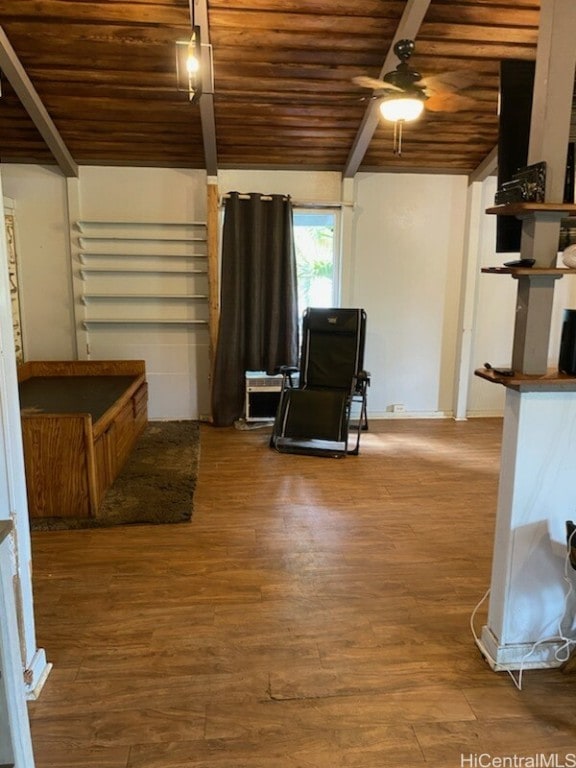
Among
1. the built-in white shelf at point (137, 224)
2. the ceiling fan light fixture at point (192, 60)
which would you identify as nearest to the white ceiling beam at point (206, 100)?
the ceiling fan light fixture at point (192, 60)

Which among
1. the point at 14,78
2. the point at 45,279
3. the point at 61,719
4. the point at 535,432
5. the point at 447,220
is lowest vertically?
the point at 61,719

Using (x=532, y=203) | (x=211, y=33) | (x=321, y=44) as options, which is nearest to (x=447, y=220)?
(x=321, y=44)

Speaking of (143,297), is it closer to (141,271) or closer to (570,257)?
(141,271)

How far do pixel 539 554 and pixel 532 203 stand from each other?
1247mm

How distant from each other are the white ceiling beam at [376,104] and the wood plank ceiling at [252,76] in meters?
0.05

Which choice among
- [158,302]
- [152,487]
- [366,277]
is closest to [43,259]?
[158,302]

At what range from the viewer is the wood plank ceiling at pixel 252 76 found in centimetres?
335

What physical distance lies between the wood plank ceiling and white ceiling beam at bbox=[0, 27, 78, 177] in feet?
0.25

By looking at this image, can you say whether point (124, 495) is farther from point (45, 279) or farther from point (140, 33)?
point (140, 33)

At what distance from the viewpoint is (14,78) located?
3611mm

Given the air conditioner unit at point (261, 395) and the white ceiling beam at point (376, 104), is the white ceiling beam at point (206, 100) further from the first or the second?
the air conditioner unit at point (261, 395)

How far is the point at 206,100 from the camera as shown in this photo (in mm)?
3926

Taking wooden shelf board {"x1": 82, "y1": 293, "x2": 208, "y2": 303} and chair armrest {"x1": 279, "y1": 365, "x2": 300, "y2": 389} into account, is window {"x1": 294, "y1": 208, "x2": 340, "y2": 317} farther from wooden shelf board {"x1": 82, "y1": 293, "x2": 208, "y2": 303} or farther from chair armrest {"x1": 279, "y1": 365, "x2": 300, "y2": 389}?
wooden shelf board {"x1": 82, "y1": 293, "x2": 208, "y2": 303}

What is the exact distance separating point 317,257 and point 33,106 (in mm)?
2730
